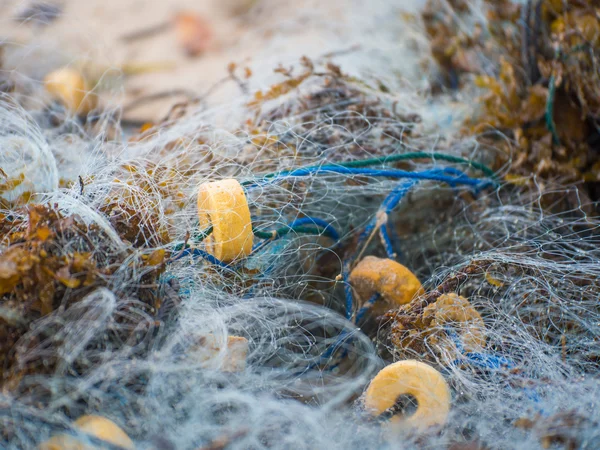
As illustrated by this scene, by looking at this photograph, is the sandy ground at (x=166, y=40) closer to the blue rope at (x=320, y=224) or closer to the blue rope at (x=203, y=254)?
the blue rope at (x=320, y=224)

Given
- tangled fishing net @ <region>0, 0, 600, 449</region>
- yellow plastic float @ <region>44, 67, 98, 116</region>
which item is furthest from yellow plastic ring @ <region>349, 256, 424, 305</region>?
yellow plastic float @ <region>44, 67, 98, 116</region>

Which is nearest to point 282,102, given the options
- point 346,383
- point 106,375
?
point 346,383

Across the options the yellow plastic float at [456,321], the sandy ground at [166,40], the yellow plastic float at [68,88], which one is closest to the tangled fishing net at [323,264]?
the yellow plastic float at [456,321]

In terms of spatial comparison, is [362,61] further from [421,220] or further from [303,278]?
[303,278]

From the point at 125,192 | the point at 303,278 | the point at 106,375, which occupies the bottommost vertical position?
the point at 303,278

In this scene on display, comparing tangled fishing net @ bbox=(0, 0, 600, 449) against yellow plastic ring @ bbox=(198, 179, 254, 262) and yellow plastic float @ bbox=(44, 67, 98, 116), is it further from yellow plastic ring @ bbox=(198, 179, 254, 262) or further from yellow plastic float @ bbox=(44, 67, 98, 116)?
yellow plastic float @ bbox=(44, 67, 98, 116)

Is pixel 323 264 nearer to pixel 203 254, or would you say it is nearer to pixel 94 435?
pixel 203 254
